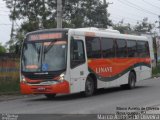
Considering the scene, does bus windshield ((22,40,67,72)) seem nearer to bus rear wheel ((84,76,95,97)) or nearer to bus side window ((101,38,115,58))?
bus rear wheel ((84,76,95,97))

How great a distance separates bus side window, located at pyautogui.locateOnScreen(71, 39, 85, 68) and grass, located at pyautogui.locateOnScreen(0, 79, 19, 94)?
5504mm

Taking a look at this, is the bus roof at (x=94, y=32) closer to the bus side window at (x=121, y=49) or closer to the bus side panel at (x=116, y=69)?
the bus side window at (x=121, y=49)

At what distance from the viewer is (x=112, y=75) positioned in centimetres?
2330

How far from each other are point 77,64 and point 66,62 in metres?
0.84

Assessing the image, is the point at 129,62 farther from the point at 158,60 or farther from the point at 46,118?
the point at 158,60

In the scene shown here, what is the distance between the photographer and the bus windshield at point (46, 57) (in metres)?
19.4

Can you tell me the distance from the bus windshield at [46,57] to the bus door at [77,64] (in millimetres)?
452

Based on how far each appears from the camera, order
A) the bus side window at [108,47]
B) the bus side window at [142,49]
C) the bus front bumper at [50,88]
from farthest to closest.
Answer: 1. the bus side window at [142,49]
2. the bus side window at [108,47]
3. the bus front bumper at [50,88]

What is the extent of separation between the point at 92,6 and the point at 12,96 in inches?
1407

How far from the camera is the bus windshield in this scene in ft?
63.6

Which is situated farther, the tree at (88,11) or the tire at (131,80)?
the tree at (88,11)

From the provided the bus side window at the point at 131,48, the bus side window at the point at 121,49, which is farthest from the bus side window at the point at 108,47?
the bus side window at the point at 131,48

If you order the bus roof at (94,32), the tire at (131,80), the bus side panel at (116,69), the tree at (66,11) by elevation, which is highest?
the tree at (66,11)

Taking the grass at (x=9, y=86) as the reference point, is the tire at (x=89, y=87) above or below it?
above
